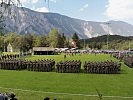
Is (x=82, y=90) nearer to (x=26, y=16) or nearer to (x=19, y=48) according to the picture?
(x=26, y=16)

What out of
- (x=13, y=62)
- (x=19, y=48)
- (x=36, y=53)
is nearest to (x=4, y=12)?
(x=13, y=62)

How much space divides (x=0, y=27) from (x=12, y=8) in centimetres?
84

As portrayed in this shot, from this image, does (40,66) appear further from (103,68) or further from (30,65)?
(103,68)

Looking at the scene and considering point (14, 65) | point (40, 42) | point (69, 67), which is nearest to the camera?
point (69, 67)

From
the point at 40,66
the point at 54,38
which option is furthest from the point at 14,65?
the point at 54,38

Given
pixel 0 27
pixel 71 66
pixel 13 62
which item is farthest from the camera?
pixel 13 62

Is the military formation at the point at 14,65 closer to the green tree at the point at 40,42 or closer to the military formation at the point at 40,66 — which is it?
the military formation at the point at 40,66

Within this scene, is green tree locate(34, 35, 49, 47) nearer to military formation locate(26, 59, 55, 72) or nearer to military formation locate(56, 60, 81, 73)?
military formation locate(26, 59, 55, 72)

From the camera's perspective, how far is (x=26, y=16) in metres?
5.38

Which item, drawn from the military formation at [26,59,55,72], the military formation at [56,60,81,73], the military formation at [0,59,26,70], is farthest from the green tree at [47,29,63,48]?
the military formation at [56,60,81,73]

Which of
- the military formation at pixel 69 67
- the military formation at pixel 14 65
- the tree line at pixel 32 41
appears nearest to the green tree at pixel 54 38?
the tree line at pixel 32 41

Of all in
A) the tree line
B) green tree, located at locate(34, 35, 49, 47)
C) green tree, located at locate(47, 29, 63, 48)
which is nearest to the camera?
the tree line

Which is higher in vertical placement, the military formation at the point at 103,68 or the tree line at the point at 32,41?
the tree line at the point at 32,41

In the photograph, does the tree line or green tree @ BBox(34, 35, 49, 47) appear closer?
the tree line
